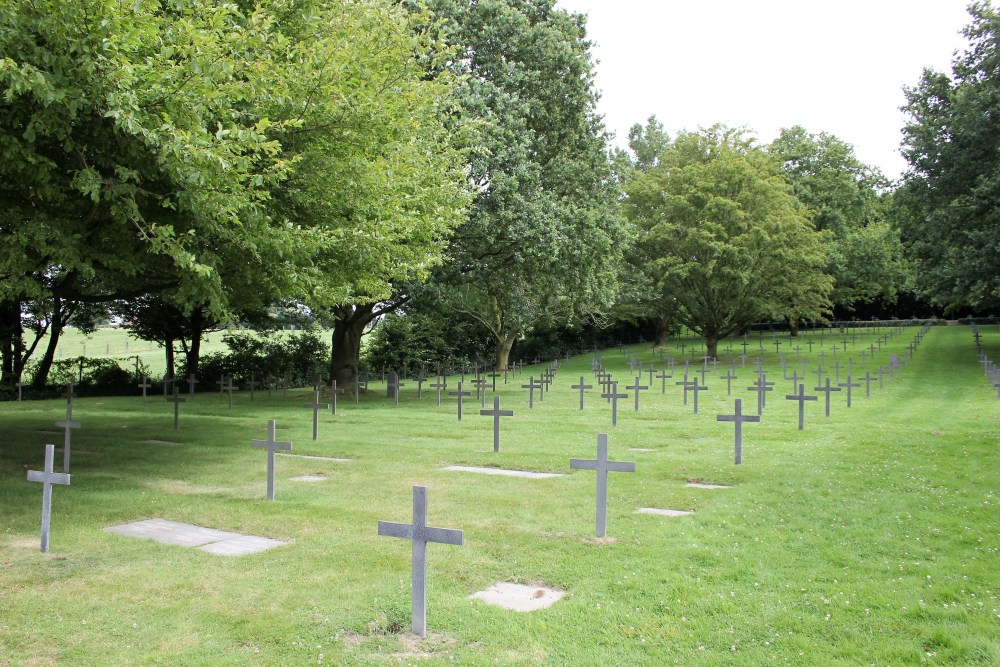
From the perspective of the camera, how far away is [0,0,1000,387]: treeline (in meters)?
8.06

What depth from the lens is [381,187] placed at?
1120cm

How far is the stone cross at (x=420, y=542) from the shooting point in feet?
15.5

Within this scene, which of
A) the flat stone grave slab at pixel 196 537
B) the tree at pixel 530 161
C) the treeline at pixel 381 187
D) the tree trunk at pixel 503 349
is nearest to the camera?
the flat stone grave slab at pixel 196 537

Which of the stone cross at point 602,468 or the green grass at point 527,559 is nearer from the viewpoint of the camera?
the green grass at point 527,559

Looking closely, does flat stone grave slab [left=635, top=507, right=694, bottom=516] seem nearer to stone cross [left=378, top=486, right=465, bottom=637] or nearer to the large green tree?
stone cross [left=378, top=486, right=465, bottom=637]

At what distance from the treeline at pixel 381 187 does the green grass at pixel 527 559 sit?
2721mm

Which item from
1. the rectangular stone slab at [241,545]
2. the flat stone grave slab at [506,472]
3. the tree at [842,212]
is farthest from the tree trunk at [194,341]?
the tree at [842,212]

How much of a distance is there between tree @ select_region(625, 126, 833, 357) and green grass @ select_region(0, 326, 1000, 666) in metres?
27.4

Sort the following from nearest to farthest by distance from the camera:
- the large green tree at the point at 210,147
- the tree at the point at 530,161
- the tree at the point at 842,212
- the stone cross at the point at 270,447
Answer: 1. the large green tree at the point at 210,147
2. the stone cross at the point at 270,447
3. the tree at the point at 530,161
4. the tree at the point at 842,212

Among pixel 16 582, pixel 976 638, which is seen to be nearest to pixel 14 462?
pixel 16 582

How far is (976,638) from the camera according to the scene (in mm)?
4590

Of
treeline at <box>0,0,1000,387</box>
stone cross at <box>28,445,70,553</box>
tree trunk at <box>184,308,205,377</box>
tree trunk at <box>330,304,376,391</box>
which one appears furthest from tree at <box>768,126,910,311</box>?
stone cross at <box>28,445,70,553</box>

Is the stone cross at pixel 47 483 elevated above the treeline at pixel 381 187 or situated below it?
below

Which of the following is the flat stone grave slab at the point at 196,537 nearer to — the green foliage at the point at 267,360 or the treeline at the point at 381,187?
the treeline at the point at 381,187
